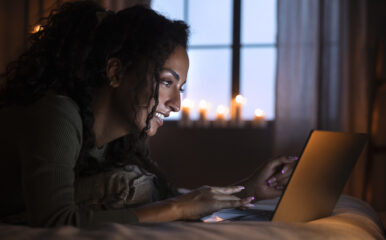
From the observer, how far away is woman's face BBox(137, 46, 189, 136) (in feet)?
3.67

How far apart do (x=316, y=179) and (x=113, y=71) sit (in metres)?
0.56

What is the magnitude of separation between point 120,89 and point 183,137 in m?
2.33

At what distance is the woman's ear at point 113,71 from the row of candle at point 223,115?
2.18 metres

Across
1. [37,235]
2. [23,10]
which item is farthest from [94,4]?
[23,10]

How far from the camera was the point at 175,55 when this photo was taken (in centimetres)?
114

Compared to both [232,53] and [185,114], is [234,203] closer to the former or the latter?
[185,114]

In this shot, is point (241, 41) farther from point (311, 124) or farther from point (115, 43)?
point (115, 43)

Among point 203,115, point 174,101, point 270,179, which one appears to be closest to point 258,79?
point 203,115

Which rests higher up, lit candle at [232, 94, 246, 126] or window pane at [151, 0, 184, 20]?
window pane at [151, 0, 184, 20]

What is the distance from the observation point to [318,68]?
3096 millimetres

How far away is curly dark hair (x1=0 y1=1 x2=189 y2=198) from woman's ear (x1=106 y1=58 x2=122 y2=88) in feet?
0.03

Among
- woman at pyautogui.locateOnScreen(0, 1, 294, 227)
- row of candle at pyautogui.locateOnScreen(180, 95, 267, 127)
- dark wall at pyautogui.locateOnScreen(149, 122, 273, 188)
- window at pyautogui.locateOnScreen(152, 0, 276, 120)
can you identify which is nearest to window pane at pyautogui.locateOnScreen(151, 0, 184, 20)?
window at pyautogui.locateOnScreen(152, 0, 276, 120)

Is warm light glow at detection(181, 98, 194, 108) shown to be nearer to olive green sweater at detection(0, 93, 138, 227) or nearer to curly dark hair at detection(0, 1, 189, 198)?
curly dark hair at detection(0, 1, 189, 198)

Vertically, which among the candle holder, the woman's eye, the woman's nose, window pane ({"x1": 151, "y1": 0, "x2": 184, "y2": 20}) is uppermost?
window pane ({"x1": 151, "y1": 0, "x2": 184, "y2": 20})
